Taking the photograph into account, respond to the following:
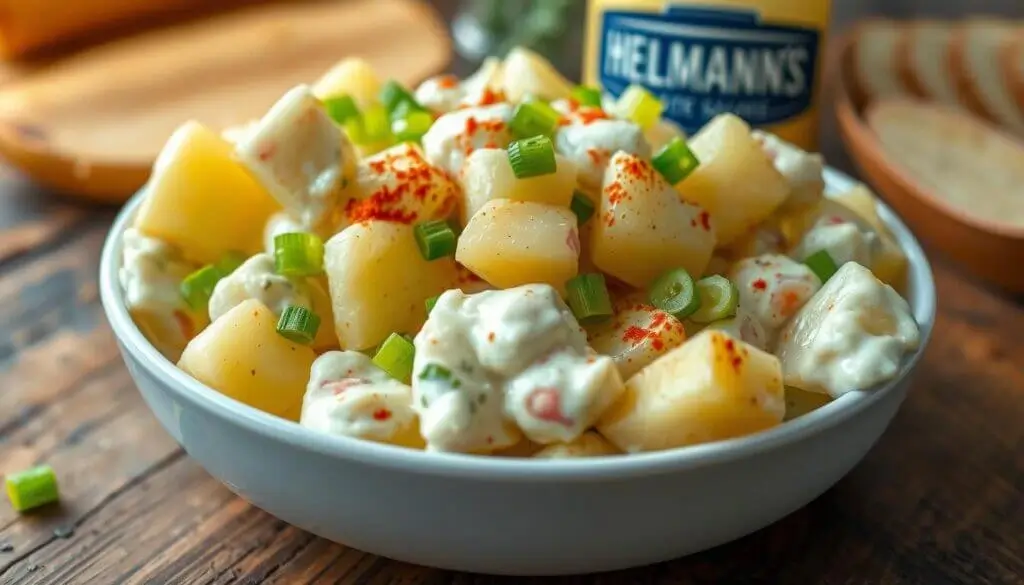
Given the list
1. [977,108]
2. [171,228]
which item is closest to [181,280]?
[171,228]

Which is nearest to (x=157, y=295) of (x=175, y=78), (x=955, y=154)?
(x=175, y=78)

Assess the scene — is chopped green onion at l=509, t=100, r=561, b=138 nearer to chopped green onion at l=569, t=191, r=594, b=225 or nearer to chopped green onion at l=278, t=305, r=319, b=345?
chopped green onion at l=569, t=191, r=594, b=225

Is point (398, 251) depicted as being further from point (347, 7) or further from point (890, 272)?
point (347, 7)

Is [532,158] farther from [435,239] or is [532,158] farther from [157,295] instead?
[157,295]

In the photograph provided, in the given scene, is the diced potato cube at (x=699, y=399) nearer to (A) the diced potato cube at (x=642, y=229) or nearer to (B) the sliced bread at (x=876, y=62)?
(A) the diced potato cube at (x=642, y=229)

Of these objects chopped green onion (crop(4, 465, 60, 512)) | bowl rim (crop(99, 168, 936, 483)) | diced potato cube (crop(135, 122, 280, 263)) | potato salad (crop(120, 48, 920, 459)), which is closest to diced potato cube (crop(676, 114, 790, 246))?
potato salad (crop(120, 48, 920, 459))

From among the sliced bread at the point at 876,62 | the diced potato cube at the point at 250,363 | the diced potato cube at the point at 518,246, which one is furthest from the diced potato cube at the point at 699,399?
the sliced bread at the point at 876,62

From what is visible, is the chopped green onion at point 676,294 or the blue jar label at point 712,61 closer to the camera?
the chopped green onion at point 676,294

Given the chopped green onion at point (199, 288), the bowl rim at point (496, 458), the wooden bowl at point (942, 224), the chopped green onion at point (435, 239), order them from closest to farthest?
the bowl rim at point (496, 458), the chopped green onion at point (435, 239), the chopped green onion at point (199, 288), the wooden bowl at point (942, 224)
